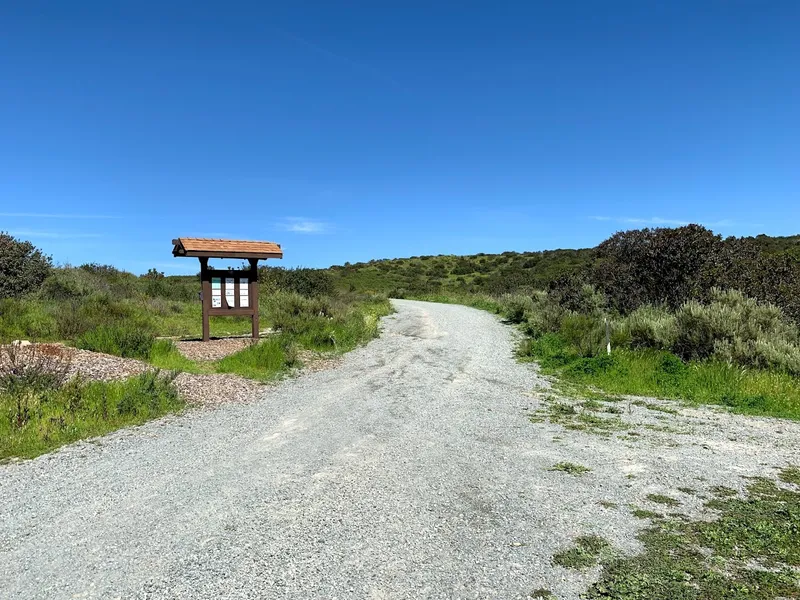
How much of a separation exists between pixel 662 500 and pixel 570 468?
1047 millimetres

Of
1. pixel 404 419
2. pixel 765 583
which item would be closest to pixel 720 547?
pixel 765 583

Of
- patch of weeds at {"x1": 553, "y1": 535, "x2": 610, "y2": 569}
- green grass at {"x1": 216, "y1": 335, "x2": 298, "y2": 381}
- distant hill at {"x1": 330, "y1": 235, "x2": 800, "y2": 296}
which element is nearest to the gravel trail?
patch of weeds at {"x1": 553, "y1": 535, "x2": 610, "y2": 569}

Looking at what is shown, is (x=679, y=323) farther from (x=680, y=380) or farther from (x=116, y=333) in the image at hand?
(x=116, y=333)

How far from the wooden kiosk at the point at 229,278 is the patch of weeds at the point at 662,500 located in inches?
494

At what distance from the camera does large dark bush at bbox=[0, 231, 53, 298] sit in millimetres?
19656

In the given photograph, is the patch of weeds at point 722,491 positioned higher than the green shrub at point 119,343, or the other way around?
the green shrub at point 119,343

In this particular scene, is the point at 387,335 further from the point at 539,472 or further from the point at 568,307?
the point at 539,472

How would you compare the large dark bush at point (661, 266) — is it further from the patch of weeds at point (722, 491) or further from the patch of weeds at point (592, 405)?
the patch of weeds at point (722, 491)

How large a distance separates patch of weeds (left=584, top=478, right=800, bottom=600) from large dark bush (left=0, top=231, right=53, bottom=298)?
2126cm

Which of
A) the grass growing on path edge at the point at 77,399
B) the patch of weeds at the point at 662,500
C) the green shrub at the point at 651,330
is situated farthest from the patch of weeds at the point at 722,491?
the green shrub at the point at 651,330

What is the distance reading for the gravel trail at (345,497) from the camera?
11.6 feet

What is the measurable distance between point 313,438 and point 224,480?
1669mm

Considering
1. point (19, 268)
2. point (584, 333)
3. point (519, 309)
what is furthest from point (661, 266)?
point (19, 268)

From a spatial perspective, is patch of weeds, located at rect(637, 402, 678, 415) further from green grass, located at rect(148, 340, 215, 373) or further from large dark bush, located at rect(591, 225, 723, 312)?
green grass, located at rect(148, 340, 215, 373)
